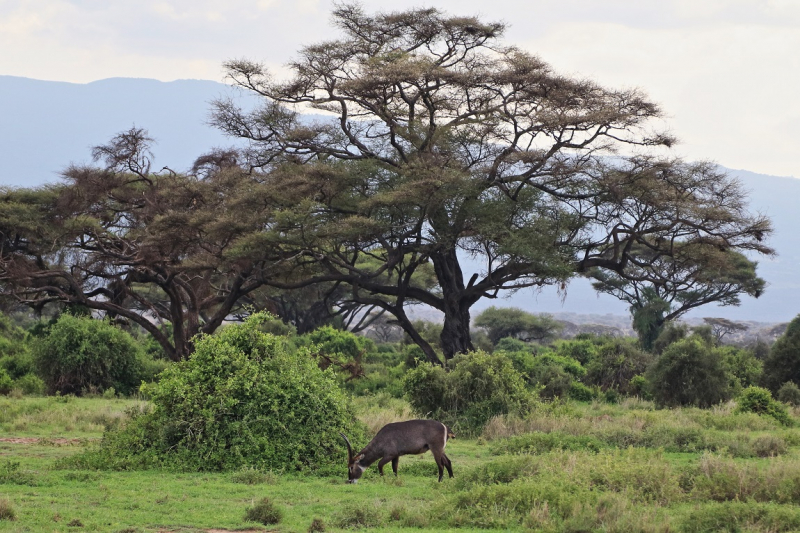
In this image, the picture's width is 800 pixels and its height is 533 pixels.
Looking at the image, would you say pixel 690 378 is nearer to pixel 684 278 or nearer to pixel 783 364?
pixel 783 364

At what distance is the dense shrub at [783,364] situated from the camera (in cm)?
2452

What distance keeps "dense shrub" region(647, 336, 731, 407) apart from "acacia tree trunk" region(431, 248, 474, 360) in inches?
315

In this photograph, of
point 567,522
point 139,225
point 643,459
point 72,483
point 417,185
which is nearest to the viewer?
point 567,522

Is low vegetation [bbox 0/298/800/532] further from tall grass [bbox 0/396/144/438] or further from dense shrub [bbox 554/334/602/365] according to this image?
dense shrub [bbox 554/334/602/365]

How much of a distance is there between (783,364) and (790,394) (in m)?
2.20

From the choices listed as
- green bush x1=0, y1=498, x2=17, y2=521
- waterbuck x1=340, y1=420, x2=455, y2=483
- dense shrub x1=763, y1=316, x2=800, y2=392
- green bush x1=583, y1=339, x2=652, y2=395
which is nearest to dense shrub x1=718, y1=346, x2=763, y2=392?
dense shrub x1=763, y1=316, x2=800, y2=392

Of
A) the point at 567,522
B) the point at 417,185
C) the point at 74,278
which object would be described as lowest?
the point at 567,522

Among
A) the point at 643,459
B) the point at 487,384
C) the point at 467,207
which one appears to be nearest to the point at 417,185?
the point at 467,207

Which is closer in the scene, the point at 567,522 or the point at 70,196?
the point at 567,522

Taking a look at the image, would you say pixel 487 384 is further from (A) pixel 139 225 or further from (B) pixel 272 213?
(A) pixel 139 225

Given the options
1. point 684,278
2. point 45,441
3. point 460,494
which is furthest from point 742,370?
point 460,494

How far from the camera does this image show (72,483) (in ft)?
35.6

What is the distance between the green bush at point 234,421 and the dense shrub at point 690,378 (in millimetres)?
12409

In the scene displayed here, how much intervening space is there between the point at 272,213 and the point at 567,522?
71.0 ft
